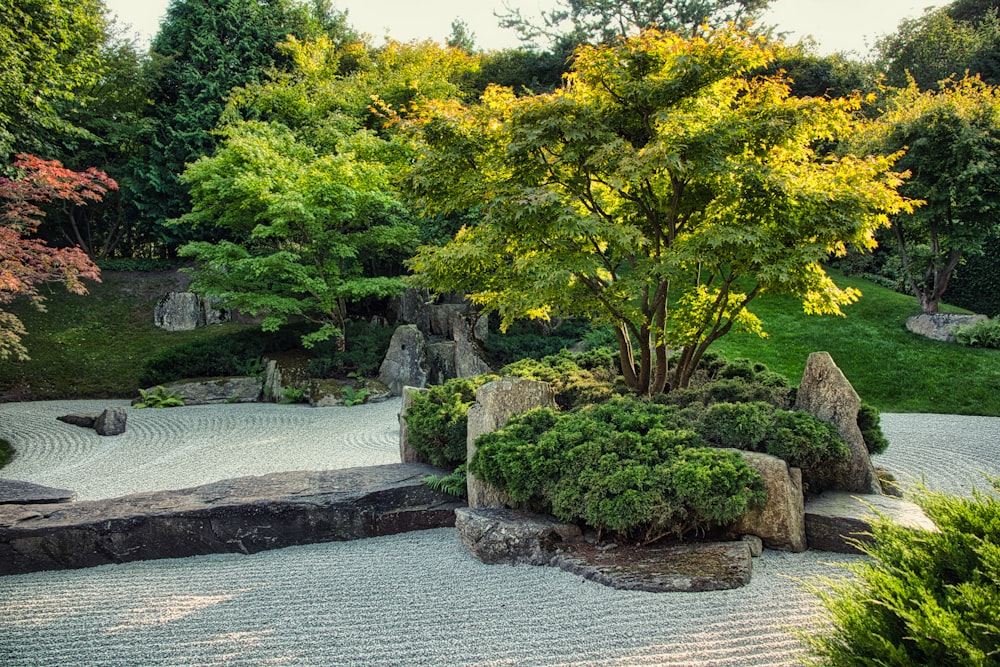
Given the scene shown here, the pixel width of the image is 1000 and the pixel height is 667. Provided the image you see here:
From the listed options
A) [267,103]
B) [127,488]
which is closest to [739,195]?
[127,488]

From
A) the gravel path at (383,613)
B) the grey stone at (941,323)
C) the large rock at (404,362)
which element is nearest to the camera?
the gravel path at (383,613)

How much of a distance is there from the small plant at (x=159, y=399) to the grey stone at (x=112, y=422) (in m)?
2.02

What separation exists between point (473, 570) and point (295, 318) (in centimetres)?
1651

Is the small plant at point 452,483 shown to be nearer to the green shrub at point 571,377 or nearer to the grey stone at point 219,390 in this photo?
the green shrub at point 571,377

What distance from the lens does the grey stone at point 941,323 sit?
44.6 feet

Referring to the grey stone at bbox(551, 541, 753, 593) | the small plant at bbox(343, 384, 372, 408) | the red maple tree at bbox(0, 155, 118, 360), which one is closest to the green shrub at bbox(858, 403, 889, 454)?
the grey stone at bbox(551, 541, 753, 593)

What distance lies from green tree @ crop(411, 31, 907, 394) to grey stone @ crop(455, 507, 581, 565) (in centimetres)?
243

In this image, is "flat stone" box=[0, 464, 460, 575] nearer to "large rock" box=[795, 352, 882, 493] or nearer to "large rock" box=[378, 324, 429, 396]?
"large rock" box=[795, 352, 882, 493]

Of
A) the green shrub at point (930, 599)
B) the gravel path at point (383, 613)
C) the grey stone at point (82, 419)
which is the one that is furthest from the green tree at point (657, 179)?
the grey stone at point (82, 419)

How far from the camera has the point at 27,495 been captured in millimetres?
5918

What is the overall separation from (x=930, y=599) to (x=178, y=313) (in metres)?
20.6

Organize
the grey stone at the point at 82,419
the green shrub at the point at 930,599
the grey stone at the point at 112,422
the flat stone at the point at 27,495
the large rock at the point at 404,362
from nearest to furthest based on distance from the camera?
the green shrub at the point at 930,599 → the flat stone at the point at 27,495 → the grey stone at the point at 112,422 → the grey stone at the point at 82,419 → the large rock at the point at 404,362

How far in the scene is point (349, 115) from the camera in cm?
1928

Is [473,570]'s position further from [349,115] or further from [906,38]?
[906,38]
